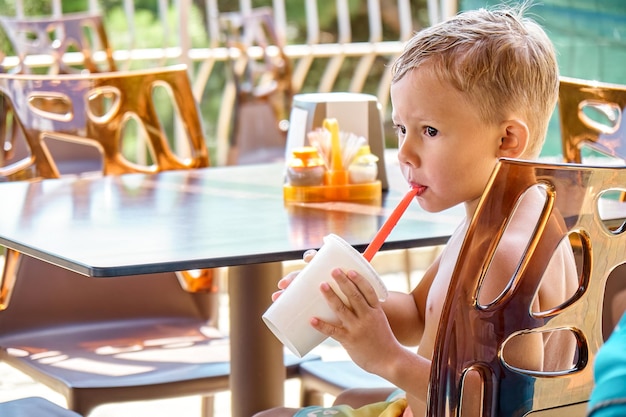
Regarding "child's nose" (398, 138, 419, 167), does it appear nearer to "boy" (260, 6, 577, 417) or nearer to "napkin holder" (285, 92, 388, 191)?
"boy" (260, 6, 577, 417)

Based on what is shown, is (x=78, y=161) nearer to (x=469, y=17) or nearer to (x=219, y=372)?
(x=219, y=372)

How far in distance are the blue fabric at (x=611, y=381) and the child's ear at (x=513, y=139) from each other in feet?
1.91

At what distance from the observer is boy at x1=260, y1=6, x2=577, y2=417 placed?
1.24 m

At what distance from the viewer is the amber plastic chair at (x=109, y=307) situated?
6.17 feet

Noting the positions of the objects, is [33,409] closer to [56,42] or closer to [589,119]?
[589,119]

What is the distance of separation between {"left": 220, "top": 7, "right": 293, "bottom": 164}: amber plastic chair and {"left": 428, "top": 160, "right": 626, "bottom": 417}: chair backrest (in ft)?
8.70

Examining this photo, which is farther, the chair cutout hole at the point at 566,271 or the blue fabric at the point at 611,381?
the chair cutout hole at the point at 566,271

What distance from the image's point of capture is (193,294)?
2.27m

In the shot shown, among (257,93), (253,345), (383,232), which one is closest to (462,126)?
(383,232)

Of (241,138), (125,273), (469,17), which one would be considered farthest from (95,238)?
(241,138)

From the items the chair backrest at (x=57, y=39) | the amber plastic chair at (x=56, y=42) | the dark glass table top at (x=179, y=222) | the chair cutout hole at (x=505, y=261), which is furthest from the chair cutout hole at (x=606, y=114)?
the chair backrest at (x=57, y=39)

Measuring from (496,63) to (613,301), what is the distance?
0.81 meters

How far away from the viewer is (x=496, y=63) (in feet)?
4.22

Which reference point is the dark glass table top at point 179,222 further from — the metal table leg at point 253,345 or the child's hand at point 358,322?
the child's hand at point 358,322
